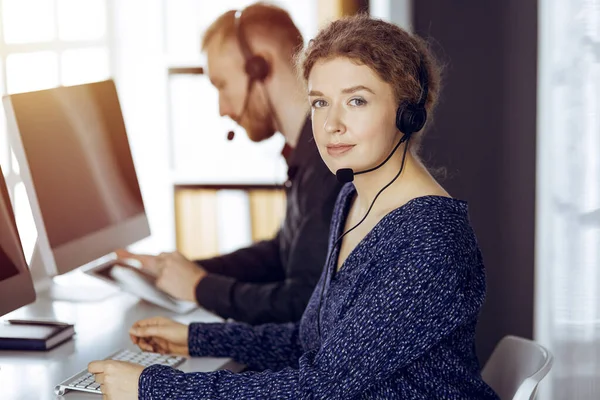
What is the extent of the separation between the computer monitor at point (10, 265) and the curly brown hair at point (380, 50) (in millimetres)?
616

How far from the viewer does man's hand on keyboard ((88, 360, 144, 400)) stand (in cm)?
135

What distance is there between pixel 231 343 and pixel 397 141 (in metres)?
0.52

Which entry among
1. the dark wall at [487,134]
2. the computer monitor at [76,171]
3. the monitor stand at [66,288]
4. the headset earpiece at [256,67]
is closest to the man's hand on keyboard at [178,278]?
the computer monitor at [76,171]

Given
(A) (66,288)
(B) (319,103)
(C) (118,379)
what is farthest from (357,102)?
(A) (66,288)

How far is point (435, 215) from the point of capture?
1.38 m

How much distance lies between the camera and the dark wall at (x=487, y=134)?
2654 mm

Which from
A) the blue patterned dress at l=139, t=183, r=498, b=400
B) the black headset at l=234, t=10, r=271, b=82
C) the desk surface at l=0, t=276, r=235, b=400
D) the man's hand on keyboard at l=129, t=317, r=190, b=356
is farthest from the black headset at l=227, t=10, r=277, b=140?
the blue patterned dress at l=139, t=183, r=498, b=400

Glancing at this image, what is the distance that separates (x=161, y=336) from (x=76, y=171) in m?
0.41

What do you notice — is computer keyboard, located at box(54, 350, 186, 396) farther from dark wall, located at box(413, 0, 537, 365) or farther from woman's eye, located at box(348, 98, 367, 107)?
dark wall, located at box(413, 0, 537, 365)

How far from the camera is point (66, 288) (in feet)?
7.13

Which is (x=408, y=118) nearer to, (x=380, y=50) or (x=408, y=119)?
(x=408, y=119)

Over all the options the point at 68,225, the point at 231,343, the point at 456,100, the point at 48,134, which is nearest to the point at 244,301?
the point at 231,343

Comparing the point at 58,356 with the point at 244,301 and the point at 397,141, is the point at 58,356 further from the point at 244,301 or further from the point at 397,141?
the point at 397,141

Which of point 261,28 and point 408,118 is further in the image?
point 261,28
